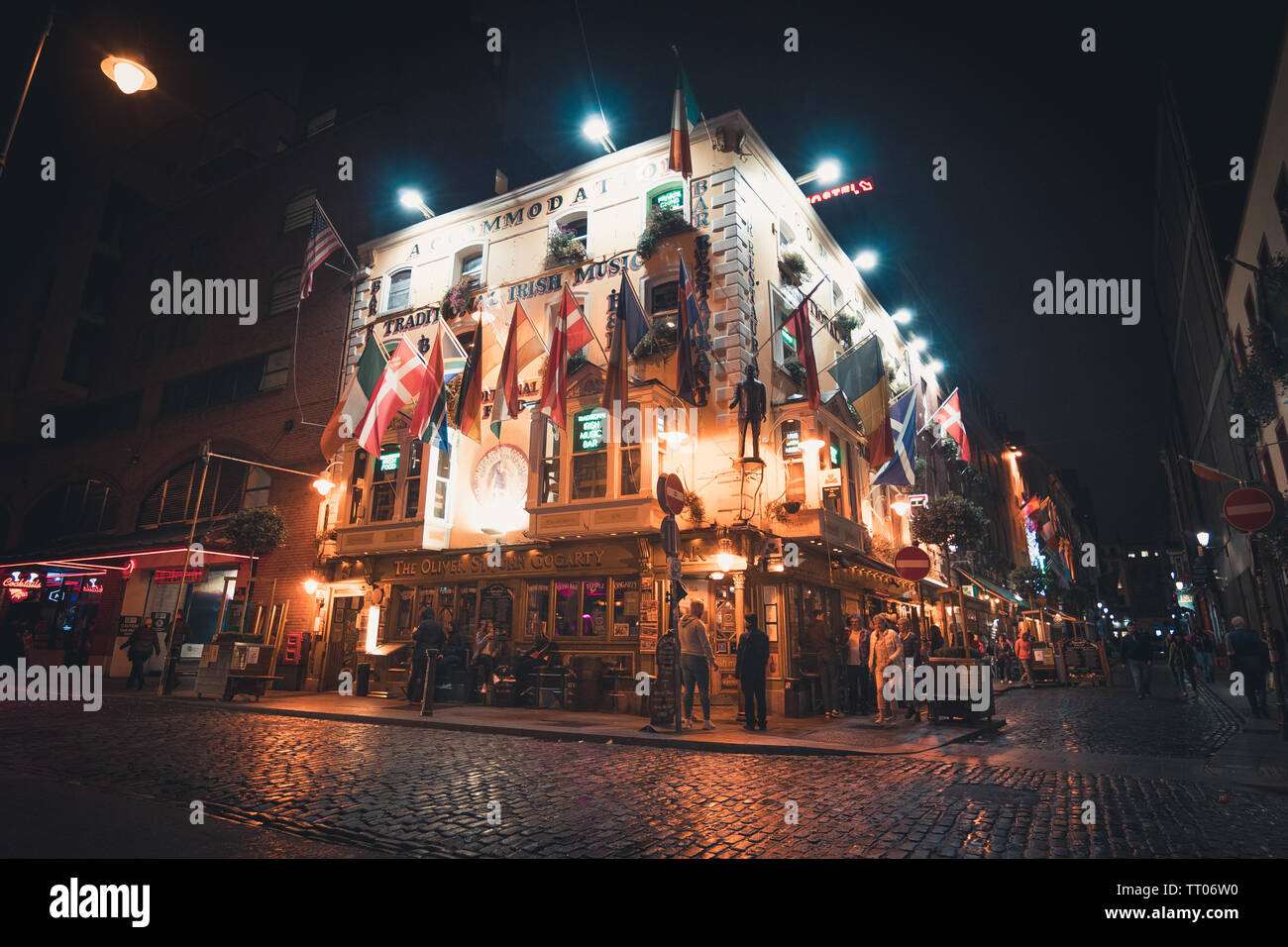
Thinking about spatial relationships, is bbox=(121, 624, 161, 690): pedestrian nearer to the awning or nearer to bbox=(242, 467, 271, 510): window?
bbox=(242, 467, 271, 510): window

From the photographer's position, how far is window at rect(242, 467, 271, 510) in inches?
889

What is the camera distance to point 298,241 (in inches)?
1028

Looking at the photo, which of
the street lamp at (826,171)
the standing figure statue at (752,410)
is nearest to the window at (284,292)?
the standing figure statue at (752,410)

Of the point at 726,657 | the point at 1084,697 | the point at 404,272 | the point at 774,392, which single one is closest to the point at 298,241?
the point at 404,272

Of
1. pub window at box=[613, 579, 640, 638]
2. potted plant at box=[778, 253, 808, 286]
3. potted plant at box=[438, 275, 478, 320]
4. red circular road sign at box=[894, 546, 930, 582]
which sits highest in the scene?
potted plant at box=[778, 253, 808, 286]

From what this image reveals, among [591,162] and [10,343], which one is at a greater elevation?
[591,162]

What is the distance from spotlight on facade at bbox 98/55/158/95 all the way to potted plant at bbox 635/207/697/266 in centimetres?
1178

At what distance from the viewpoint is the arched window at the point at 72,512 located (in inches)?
1032

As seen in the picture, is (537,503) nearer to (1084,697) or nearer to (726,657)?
(726,657)

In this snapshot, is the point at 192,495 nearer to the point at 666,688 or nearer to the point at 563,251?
the point at 563,251

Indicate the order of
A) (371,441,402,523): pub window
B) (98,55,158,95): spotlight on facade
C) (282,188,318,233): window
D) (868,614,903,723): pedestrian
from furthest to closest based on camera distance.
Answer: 1. (282,188,318,233): window
2. (371,441,402,523): pub window
3. (868,614,903,723): pedestrian
4. (98,55,158,95): spotlight on facade

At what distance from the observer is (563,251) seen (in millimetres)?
19594

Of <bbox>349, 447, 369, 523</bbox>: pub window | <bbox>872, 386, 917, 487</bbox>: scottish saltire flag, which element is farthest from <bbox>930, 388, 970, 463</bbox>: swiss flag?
<bbox>349, 447, 369, 523</bbox>: pub window

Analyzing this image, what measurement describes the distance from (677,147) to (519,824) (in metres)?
14.7
